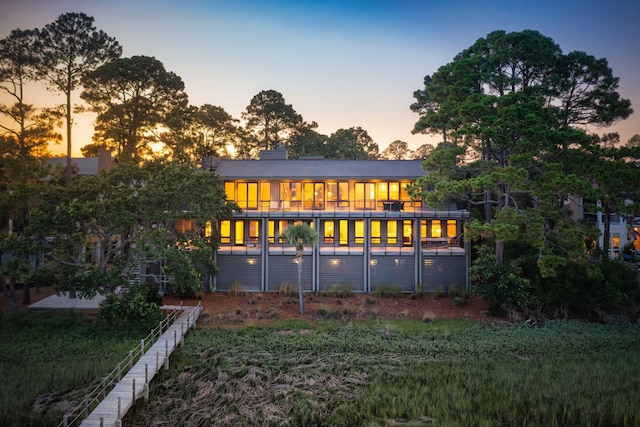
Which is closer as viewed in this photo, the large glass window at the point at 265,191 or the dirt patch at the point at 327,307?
the dirt patch at the point at 327,307

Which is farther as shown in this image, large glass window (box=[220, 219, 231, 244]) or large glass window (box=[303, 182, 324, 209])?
large glass window (box=[303, 182, 324, 209])

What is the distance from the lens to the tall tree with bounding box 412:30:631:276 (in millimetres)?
17938

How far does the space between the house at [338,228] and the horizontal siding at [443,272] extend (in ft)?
0.21

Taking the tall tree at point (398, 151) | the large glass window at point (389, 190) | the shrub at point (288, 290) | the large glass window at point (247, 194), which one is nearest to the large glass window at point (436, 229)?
the large glass window at point (389, 190)

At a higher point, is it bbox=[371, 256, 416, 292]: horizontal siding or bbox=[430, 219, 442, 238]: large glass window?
bbox=[430, 219, 442, 238]: large glass window

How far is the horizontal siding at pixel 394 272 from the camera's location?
24.7m

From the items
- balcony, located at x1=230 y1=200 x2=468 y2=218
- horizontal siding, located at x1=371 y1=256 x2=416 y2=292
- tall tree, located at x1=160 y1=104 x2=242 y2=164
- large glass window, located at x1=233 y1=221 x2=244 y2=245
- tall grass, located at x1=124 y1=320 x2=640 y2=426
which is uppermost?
tall tree, located at x1=160 y1=104 x2=242 y2=164

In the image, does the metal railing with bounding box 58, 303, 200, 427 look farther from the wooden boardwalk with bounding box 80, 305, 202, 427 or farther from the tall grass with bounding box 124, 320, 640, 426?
the tall grass with bounding box 124, 320, 640, 426

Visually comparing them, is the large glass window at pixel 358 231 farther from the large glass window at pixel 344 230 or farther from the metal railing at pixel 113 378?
the metal railing at pixel 113 378

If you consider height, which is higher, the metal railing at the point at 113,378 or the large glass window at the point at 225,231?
the large glass window at the point at 225,231

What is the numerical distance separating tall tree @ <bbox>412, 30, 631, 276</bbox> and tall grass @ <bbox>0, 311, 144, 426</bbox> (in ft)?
55.5

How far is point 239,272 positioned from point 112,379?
13227mm

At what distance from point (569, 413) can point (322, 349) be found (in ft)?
28.0

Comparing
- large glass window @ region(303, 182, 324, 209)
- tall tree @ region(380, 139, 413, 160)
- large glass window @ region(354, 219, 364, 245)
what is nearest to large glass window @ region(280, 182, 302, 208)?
large glass window @ region(303, 182, 324, 209)
